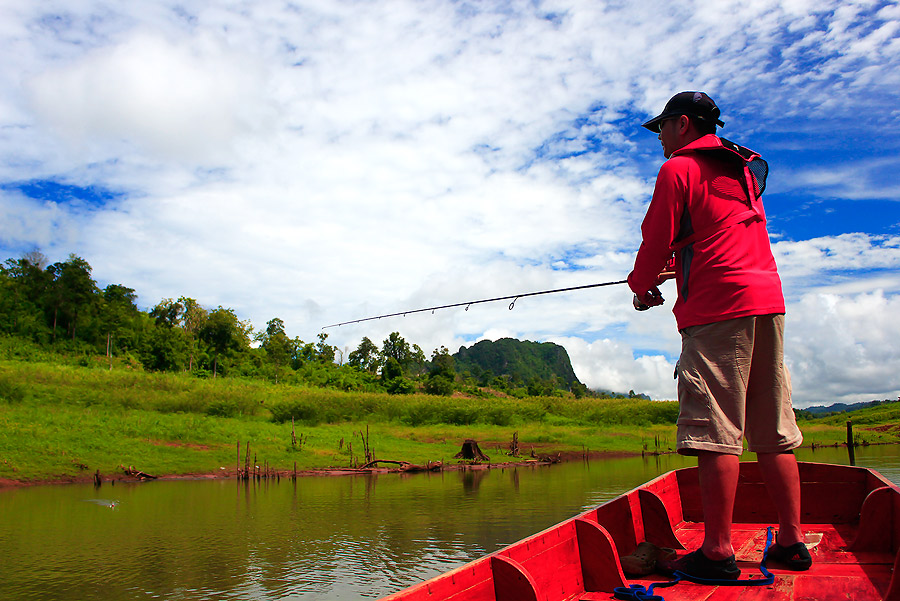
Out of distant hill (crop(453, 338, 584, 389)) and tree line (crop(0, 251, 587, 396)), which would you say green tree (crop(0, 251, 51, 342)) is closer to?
tree line (crop(0, 251, 587, 396))

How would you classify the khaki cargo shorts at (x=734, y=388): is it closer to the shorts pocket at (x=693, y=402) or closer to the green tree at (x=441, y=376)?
the shorts pocket at (x=693, y=402)

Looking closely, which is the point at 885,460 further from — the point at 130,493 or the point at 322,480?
the point at 130,493

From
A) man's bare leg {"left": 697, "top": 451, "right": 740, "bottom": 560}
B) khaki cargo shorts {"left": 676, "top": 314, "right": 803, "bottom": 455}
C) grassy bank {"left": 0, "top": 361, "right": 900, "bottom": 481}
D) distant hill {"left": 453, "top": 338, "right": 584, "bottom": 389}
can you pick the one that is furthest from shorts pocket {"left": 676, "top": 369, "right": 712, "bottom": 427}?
distant hill {"left": 453, "top": 338, "right": 584, "bottom": 389}

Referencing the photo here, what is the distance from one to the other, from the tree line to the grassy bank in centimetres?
639

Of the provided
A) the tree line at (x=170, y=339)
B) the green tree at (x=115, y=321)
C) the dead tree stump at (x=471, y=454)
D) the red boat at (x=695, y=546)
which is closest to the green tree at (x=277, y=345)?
the tree line at (x=170, y=339)

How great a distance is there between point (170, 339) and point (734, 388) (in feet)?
173

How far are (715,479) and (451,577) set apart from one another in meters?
1.07

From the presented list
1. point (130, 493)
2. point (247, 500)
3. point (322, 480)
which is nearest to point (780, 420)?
point (247, 500)

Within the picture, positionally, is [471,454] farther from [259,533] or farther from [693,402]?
[693,402]

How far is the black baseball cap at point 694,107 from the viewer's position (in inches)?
110

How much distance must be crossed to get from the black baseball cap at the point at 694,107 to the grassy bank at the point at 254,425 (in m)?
26.0

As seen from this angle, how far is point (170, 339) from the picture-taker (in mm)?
49625

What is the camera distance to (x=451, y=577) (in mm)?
2184

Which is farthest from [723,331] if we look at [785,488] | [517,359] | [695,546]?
[517,359]
